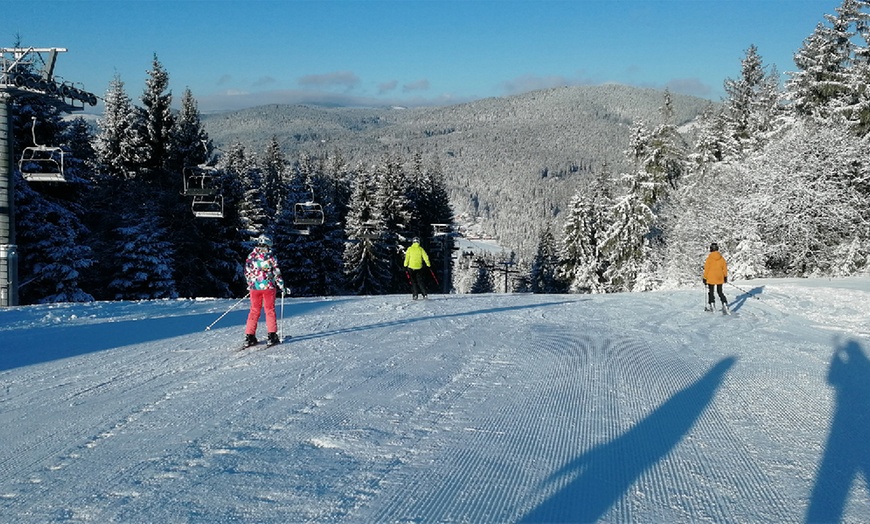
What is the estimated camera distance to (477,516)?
14.0 feet

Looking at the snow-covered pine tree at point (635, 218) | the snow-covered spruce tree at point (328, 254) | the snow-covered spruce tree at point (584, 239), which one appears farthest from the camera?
the snow-covered spruce tree at point (584, 239)

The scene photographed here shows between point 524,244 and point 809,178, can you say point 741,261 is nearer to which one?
point 809,178

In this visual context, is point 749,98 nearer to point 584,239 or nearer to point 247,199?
point 584,239

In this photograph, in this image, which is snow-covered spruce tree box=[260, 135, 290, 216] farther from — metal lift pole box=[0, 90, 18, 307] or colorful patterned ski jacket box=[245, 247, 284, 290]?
colorful patterned ski jacket box=[245, 247, 284, 290]

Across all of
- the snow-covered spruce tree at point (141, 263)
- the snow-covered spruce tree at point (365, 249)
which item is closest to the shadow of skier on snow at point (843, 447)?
the snow-covered spruce tree at point (141, 263)

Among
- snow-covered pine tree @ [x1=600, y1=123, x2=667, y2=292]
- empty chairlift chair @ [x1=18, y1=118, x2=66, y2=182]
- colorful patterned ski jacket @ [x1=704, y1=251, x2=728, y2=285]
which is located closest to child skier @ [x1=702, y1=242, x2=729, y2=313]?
colorful patterned ski jacket @ [x1=704, y1=251, x2=728, y2=285]

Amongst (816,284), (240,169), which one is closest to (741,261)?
(816,284)

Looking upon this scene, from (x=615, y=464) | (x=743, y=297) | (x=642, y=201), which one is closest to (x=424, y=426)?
(x=615, y=464)

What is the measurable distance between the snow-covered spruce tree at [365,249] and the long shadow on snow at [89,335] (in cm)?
3054

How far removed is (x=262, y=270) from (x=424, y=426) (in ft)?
16.7

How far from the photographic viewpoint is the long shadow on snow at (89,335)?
9.40 meters

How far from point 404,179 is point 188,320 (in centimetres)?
4243

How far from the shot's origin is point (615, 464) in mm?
5309

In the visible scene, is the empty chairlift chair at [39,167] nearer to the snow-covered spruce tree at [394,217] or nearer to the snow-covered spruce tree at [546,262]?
the snow-covered spruce tree at [394,217]
